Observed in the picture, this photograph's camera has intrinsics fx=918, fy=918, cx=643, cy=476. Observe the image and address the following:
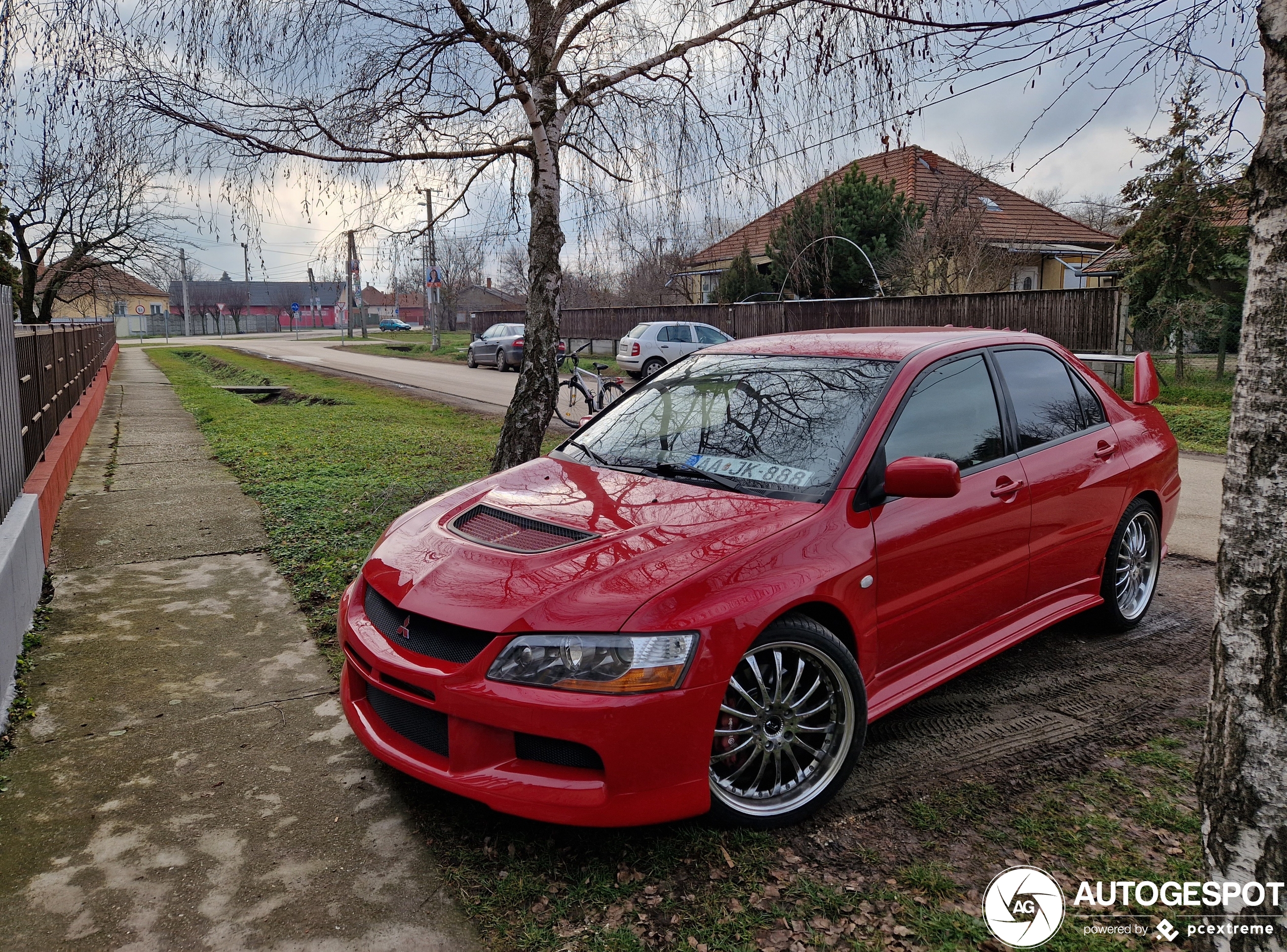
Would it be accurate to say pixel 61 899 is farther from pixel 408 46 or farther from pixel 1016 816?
pixel 408 46

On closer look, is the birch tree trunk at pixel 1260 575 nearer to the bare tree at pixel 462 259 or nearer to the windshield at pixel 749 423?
the windshield at pixel 749 423

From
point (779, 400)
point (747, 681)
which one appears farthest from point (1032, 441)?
point (747, 681)

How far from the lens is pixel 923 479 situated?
127 inches

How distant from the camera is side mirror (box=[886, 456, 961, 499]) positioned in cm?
322

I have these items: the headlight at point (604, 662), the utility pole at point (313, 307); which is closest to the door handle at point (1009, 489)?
the headlight at point (604, 662)

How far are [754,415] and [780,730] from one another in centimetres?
141

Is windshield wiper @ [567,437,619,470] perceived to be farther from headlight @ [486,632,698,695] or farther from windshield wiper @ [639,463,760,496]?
headlight @ [486,632,698,695]

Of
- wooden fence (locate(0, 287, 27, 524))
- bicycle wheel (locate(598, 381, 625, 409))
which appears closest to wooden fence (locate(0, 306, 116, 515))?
wooden fence (locate(0, 287, 27, 524))

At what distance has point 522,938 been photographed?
2.53 m

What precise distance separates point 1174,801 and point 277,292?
12710 centimetres

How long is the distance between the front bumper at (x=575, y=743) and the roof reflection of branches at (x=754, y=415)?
110 cm

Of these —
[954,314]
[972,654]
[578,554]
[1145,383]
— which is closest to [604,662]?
[578,554]

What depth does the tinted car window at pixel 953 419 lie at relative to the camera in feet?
12.1

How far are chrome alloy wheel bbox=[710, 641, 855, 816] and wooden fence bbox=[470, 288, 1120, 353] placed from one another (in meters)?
7.14
